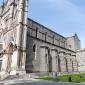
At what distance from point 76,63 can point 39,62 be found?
20504 millimetres

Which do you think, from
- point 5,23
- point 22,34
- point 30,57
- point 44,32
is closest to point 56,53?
point 44,32

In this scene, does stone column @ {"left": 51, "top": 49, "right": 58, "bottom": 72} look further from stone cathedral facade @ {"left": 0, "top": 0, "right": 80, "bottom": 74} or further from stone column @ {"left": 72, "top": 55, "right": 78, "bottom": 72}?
stone column @ {"left": 72, "top": 55, "right": 78, "bottom": 72}

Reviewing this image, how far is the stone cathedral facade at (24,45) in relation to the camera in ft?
98.0

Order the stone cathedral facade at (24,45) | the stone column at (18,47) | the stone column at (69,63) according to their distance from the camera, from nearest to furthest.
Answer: the stone column at (18,47), the stone cathedral facade at (24,45), the stone column at (69,63)

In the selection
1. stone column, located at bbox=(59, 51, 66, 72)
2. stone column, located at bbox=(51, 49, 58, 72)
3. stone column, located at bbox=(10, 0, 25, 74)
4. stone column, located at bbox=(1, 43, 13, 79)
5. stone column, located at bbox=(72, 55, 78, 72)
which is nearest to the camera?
stone column, located at bbox=(10, 0, 25, 74)

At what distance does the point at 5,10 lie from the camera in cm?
4047

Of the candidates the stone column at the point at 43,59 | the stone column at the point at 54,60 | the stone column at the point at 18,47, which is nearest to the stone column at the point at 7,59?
the stone column at the point at 18,47

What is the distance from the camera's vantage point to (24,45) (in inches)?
1188

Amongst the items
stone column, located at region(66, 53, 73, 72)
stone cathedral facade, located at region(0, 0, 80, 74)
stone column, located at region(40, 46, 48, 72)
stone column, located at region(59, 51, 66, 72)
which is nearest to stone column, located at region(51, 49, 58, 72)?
stone cathedral facade, located at region(0, 0, 80, 74)

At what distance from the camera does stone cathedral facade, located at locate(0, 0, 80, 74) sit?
29859mm

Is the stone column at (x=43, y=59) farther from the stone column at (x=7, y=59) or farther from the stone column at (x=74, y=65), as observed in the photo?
the stone column at (x=74, y=65)

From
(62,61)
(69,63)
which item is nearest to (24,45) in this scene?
(62,61)

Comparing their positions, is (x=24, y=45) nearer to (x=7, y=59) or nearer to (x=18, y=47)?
(x=18, y=47)

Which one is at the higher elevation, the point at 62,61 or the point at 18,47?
the point at 18,47
